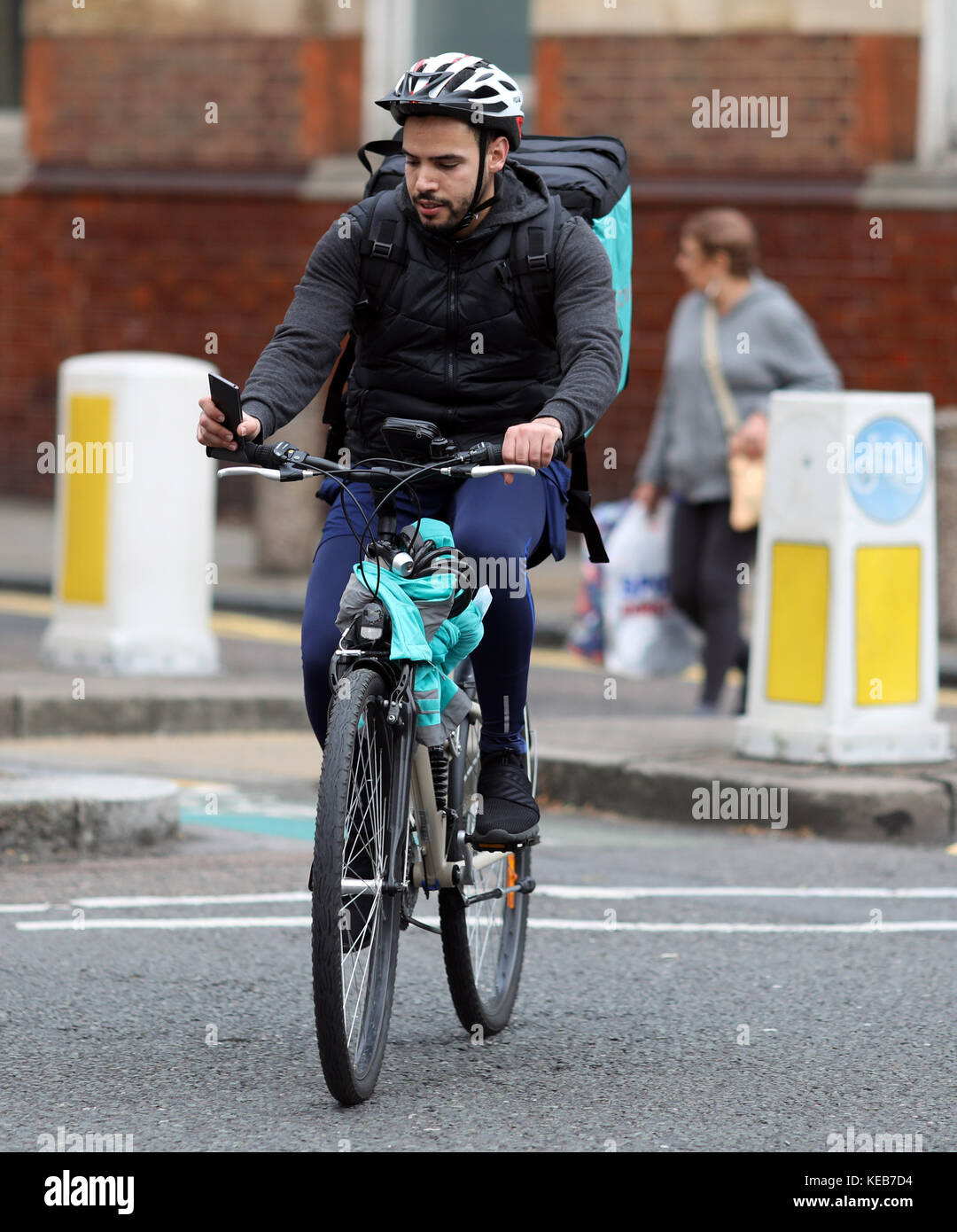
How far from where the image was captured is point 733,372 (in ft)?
31.7

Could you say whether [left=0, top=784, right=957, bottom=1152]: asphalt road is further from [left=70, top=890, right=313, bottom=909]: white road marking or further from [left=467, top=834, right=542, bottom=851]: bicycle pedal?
[left=467, top=834, right=542, bottom=851]: bicycle pedal

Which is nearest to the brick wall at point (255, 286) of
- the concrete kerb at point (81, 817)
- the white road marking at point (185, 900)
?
the concrete kerb at point (81, 817)

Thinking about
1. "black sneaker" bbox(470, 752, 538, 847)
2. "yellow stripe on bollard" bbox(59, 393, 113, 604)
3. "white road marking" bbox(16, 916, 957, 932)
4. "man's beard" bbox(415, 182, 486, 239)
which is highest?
"man's beard" bbox(415, 182, 486, 239)

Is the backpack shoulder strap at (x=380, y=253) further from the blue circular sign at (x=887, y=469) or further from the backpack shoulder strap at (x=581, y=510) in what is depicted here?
the blue circular sign at (x=887, y=469)

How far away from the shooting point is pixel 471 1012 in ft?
16.4

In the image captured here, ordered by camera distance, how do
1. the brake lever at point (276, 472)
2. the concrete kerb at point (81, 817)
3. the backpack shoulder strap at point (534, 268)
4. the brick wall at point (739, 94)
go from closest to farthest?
the brake lever at point (276, 472) → the backpack shoulder strap at point (534, 268) → the concrete kerb at point (81, 817) → the brick wall at point (739, 94)

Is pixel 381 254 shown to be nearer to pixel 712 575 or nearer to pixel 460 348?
pixel 460 348

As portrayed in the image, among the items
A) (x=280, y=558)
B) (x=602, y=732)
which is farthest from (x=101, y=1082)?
(x=280, y=558)

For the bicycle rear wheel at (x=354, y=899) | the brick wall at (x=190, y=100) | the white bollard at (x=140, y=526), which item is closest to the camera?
the bicycle rear wheel at (x=354, y=899)

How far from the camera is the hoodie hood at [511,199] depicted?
15.7 ft

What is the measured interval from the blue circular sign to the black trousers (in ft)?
5.52

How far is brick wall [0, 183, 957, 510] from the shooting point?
15133 millimetres

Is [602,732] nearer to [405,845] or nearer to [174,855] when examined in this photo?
[174,855]

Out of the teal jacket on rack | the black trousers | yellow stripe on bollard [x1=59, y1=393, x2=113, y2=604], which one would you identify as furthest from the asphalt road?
yellow stripe on bollard [x1=59, y1=393, x2=113, y2=604]
